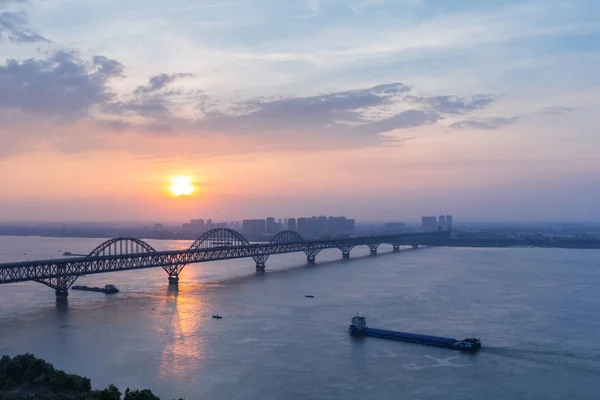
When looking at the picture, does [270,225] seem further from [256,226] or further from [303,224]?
[303,224]

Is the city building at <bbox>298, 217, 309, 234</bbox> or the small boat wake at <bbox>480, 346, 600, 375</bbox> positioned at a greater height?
the city building at <bbox>298, 217, 309, 234</bbox>

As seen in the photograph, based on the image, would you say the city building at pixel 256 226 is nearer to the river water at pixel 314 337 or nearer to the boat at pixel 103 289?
the river water at pixel 314 337

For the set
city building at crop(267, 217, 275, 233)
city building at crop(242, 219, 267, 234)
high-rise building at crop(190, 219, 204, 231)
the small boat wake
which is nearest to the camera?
the small boat wake

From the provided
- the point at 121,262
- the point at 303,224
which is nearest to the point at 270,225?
the point at 303,224

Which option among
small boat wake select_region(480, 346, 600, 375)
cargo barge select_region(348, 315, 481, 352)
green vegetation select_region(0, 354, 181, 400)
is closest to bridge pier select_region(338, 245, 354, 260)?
cargo barge select_region(348, 315, 481, 352)

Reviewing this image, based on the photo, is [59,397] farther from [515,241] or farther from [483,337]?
[515,241]

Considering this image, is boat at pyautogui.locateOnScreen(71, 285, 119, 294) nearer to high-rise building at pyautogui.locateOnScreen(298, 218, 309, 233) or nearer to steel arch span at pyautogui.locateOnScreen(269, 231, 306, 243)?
steel arch span at pyautogui.locateOnScreen(269, 231, 306, 243)

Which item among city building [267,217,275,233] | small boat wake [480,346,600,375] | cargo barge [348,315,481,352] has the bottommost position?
small boat wake [480,346,600,375]

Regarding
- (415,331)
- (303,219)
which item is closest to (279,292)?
(415,331)
